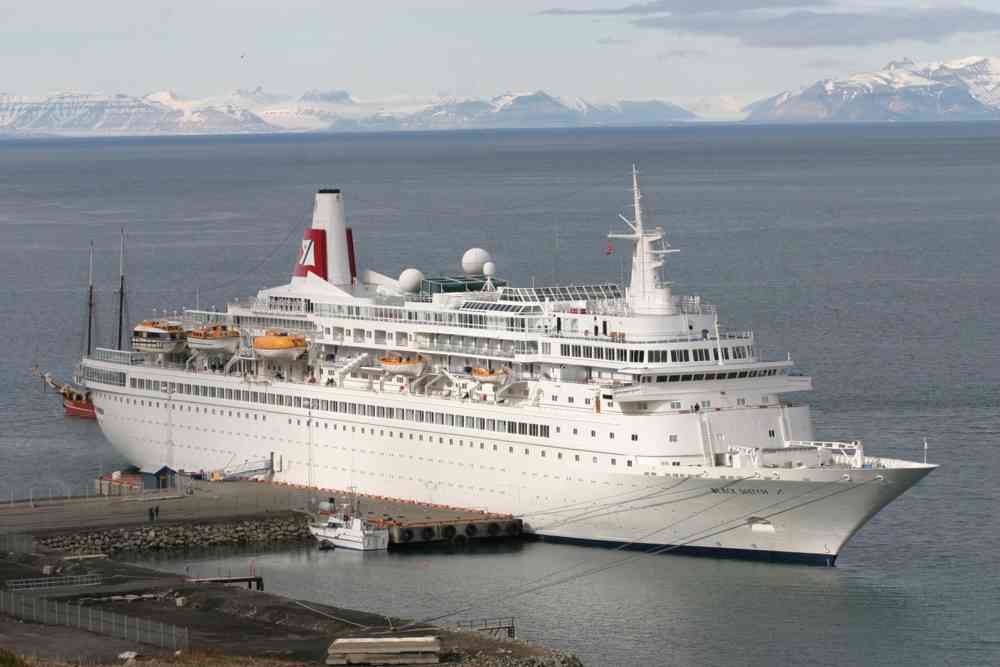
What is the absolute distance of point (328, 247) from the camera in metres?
72.8

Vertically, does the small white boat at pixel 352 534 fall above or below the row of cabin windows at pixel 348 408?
below

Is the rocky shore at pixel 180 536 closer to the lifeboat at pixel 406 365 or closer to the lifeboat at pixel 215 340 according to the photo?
the lifeboat at pixel 406 365

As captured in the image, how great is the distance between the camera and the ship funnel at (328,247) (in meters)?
72.3

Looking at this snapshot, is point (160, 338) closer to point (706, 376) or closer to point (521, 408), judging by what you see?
point (521, 408)

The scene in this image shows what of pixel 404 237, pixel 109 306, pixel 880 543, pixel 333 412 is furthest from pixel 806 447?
pixel 404 237

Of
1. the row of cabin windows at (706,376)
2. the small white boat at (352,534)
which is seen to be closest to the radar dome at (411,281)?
the small white boat at (352,534)


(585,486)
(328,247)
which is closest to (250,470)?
(328,247)

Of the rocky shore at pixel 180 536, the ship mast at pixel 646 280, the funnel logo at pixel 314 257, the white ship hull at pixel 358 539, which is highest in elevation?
the funnel logo at pixel 314 257

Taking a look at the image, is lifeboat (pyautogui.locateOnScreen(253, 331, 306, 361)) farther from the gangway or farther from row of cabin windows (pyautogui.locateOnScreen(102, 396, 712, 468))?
the gangway

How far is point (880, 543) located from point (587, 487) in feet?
28.9

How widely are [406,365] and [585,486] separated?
9189mm

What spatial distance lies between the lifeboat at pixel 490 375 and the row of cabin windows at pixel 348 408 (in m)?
1.33

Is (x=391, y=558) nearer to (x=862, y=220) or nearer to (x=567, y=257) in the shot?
(x=567, y=257)

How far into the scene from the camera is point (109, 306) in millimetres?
114500
